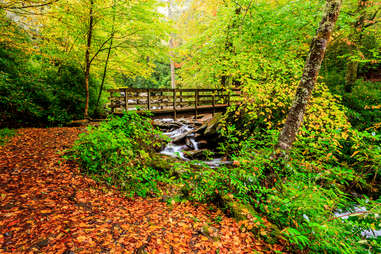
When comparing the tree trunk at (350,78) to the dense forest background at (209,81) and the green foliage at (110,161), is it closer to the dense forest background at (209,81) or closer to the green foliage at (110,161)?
the dense forest background at (209,81)

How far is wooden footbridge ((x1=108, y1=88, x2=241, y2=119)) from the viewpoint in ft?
29.9

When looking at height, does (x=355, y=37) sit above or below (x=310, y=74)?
above

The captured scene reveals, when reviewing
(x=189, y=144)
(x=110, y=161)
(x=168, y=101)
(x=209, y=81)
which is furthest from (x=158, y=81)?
(x=110, y=161)

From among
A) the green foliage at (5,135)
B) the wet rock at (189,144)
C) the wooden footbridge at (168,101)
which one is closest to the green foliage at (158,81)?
the wooden footbridge at (168,101)

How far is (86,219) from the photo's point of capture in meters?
2.87

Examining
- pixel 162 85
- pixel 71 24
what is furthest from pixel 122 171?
pixel 162 85

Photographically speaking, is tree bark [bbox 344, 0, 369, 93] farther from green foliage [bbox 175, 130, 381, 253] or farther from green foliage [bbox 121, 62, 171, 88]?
green foliage [bbox 121, 62, 171, 88]

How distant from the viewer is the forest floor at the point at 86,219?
237 centimetres

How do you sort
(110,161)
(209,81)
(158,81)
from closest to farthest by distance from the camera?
(110,161) → (209,81) → (158,81)

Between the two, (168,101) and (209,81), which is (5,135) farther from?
(209,81)

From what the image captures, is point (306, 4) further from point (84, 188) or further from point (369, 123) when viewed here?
point (84, 188)

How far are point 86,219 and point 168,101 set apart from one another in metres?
8.39

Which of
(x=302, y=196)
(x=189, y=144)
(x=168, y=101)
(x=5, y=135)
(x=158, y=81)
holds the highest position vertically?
(x=158, y=81)

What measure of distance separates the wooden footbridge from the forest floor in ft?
16.7
